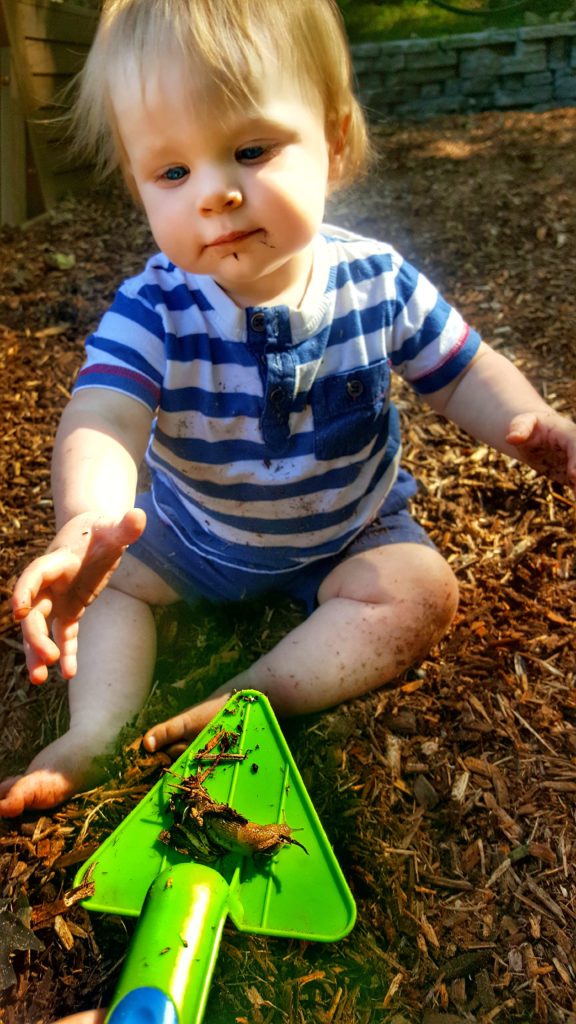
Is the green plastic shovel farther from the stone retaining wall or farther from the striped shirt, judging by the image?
the stone retaining wall

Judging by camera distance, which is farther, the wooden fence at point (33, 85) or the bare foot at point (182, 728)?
the wooden fence at point (33, 85)

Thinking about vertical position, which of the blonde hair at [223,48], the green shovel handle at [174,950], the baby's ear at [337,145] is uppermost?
the blonde hair at [223,48]

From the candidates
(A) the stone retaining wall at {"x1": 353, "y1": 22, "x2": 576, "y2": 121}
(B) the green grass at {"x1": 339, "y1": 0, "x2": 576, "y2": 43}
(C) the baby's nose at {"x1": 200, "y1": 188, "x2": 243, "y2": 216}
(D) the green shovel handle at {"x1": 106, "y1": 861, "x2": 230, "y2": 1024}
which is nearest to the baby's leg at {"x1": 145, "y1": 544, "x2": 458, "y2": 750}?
(D) the green shovel handle at {"x1": 106, "y1": 861, "x2": 230, "y2": 1024}

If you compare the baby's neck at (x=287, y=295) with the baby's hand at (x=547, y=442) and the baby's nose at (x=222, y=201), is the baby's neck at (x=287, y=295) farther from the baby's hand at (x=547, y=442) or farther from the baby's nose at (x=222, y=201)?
the baby's hand at (x=547, y=442)

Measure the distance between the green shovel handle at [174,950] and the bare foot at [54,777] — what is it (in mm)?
317

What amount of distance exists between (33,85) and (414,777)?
11.3 feet

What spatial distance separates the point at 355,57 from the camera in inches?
208

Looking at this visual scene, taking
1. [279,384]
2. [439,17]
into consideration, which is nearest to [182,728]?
[279,384]

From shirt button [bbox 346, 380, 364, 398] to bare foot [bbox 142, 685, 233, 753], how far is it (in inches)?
24.7

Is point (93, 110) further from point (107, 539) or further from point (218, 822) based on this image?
point (218, 822)

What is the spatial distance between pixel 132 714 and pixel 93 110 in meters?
1.09

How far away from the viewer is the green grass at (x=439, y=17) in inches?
193

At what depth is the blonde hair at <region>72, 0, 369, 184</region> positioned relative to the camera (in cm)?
126


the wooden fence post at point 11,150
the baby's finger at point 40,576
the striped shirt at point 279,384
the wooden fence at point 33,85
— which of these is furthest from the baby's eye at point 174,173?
the wooden fence post at point 11,150
